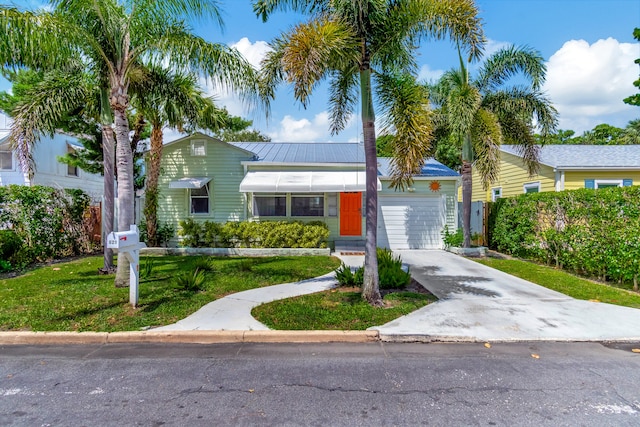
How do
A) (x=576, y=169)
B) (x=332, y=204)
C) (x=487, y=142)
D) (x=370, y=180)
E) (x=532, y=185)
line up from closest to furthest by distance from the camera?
(x=370, y=180)
(x=487, y=142)
(x=576, y=169)
(x=332, y=204)
(x=532, y=185)

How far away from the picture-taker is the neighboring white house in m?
17.6

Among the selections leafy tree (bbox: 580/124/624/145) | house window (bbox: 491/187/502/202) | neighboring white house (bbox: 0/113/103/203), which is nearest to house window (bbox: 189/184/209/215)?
neighboring white house (bbox: 0/113/103/203)

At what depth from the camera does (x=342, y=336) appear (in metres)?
4.99

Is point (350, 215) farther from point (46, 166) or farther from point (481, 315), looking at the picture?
point (46, 166)

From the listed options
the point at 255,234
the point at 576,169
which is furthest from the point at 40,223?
the point at 576,169

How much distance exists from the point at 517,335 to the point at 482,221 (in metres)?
10.4

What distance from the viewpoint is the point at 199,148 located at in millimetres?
13891

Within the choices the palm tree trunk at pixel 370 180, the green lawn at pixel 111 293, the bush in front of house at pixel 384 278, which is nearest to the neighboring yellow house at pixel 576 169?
the bush in front of house at pixel 384 278

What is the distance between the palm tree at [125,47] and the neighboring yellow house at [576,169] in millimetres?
11347

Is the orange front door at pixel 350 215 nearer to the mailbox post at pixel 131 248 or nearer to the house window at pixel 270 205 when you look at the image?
the house window at pixel 270 205

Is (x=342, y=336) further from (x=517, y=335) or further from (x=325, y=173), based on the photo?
(x=325, y=173)

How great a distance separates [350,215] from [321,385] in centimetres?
1091

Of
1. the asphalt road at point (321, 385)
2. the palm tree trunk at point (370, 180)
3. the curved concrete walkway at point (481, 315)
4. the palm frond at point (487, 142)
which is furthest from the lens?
the palm frond at point (487, 142)

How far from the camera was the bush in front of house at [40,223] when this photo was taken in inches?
389
